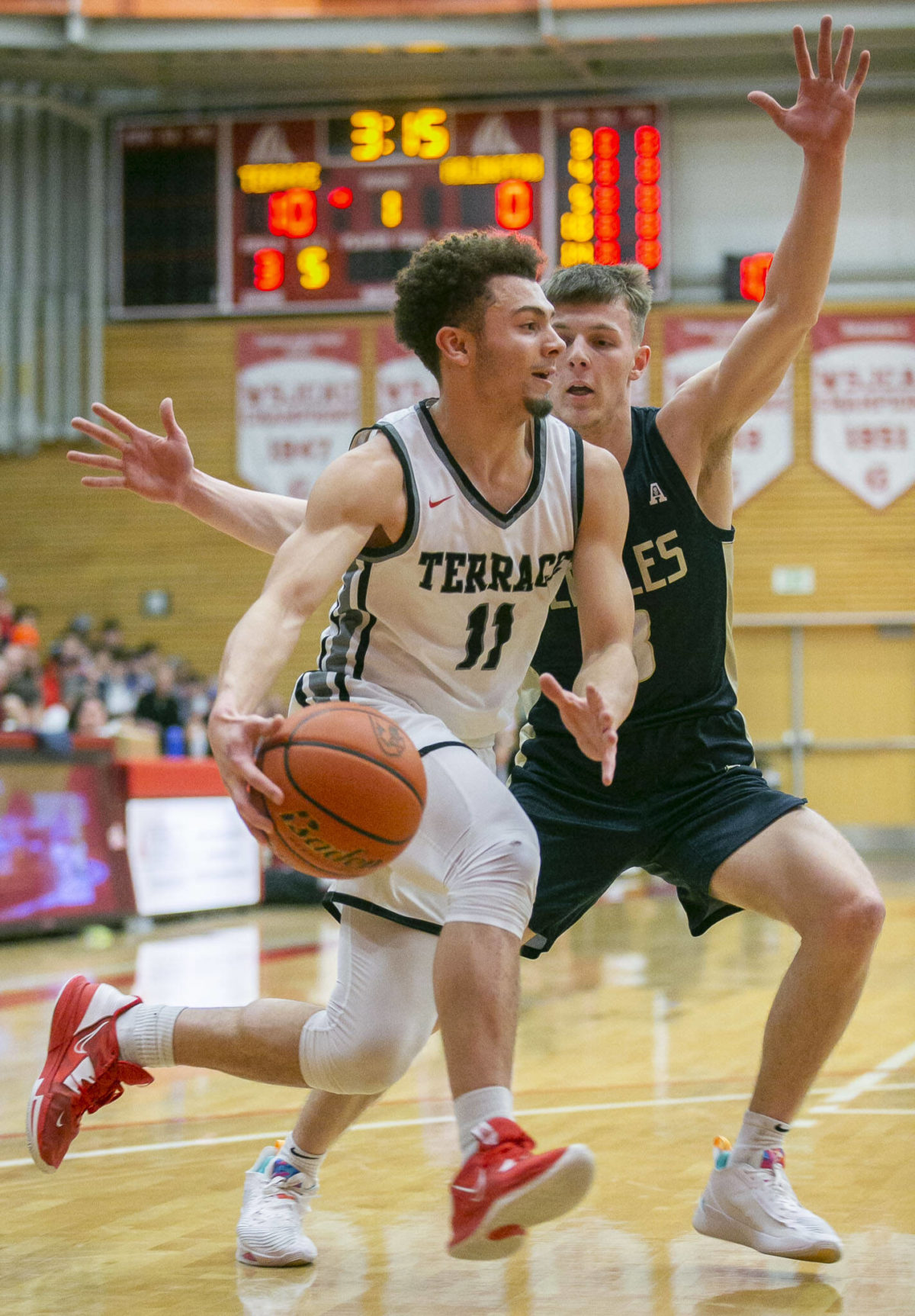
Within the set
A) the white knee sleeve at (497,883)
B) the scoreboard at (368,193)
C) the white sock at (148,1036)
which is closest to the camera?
the white knee sleeve at (497,883)

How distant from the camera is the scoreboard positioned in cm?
1662

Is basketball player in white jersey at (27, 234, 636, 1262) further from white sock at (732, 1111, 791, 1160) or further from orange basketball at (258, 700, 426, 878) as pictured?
white sock at (732, 1111, 791, 1160)

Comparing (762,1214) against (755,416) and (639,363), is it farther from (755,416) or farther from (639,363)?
(755,416)

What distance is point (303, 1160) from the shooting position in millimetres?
3662

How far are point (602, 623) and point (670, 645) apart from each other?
0.57 metres

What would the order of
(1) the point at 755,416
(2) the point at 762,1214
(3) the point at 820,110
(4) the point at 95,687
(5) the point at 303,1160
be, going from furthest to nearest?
(1) the point at 755,416 < (4) the point at 95,687 < (5) the point at 303,1160 < (3) the point at 820,110 < (2) the point at 762,1214

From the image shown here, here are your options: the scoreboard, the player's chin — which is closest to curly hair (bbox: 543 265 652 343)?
the player's chin

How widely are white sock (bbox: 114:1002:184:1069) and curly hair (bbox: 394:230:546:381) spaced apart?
162 cm

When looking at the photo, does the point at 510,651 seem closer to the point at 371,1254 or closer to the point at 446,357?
the point at 446,357

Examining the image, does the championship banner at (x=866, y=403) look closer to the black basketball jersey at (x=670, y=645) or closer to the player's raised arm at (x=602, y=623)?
the black basketball jersey at (x=670, y=645)

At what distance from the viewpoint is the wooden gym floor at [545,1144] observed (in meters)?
3.24

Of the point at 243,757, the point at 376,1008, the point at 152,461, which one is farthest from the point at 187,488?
the point at 376,1008

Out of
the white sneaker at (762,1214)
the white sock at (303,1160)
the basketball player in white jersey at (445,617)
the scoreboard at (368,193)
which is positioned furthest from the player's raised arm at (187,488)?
the scoreboard at (368,193)

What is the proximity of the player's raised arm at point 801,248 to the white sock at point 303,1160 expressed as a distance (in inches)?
79.2
